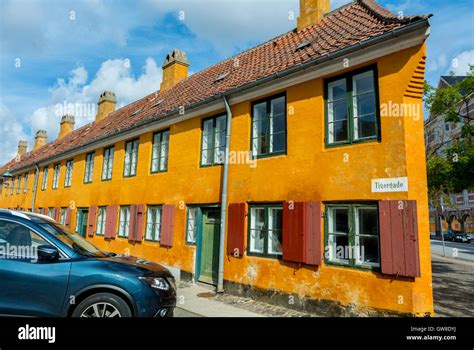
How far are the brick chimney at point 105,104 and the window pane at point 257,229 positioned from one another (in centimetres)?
1740

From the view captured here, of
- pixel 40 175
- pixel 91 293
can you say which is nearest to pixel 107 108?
pixel 40 175

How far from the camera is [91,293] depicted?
402cm

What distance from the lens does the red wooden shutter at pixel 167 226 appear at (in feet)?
34.1

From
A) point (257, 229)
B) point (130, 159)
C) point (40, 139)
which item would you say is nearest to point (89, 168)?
point (130, 159)

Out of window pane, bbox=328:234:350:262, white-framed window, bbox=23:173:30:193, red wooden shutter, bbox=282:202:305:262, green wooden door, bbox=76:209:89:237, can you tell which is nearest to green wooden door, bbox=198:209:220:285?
red wooden shutter, bbox=282:202:305:262

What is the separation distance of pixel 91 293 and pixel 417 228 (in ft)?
17.3

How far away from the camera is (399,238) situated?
5594 millimetres

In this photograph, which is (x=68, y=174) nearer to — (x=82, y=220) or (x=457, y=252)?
(x=82, y=220)

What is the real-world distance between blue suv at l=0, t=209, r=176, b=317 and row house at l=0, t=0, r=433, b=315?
3675 millimetres

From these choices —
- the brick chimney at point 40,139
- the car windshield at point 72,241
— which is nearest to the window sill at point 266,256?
the car windshield at point 72,241

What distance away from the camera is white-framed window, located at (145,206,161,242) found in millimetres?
11227

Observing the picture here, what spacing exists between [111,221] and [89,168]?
4168 millimetres

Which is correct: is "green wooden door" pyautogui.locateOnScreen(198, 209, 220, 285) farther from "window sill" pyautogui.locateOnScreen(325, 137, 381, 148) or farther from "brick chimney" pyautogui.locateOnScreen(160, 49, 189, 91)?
"brick chimney" pyautogui.locateOnScreen(160, 49, 189, 91)

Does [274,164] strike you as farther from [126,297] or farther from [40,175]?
[40,175]
